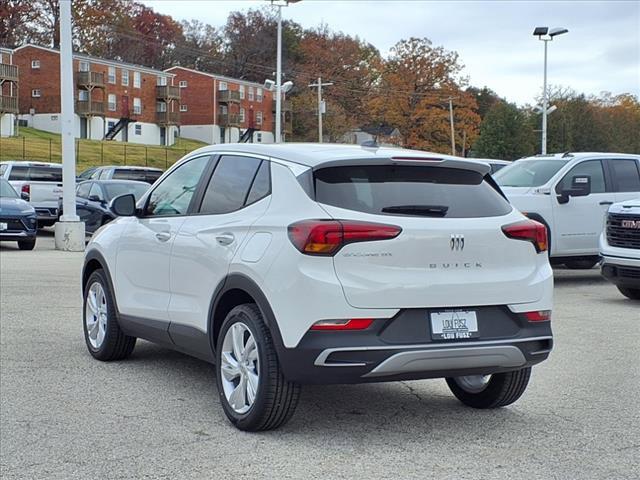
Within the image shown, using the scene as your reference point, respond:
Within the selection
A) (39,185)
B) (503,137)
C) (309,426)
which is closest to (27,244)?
(39,185)

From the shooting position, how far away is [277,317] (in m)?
5.39

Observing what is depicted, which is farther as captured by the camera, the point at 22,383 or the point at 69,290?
the point at 69,290

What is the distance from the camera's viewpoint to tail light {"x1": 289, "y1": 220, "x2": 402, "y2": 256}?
5.29 m

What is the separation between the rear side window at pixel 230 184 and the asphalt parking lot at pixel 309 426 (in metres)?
1.42

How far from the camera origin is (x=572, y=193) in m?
14.3

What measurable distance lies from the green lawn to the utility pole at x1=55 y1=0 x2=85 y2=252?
3311cm

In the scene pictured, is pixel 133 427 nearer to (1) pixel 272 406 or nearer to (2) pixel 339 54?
(1) pixel 272 406

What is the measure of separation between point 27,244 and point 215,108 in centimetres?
7367

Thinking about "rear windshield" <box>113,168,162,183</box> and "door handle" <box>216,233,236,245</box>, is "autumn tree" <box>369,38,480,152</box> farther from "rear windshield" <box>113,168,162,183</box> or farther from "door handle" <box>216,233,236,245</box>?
"door handle" <box>216,233,236,245</box>

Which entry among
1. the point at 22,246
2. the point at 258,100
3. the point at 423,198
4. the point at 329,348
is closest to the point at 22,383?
the point at 329,348

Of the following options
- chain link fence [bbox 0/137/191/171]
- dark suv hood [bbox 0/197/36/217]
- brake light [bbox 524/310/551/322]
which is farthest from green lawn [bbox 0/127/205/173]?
brake light [bbox 524/310/551/322]

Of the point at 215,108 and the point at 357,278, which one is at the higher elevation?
the point at 215,108

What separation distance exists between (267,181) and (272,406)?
4.77 feet

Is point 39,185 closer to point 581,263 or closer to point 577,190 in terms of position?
point 581,263
